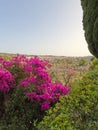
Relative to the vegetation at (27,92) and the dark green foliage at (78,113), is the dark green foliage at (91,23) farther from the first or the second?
the dark green foliage at (78,113)

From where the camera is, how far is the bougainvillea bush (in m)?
6.72

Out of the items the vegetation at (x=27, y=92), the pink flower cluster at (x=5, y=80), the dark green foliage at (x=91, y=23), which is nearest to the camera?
the dark green foliage at (x=91, y=23)

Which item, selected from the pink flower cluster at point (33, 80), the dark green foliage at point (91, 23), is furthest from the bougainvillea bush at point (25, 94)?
the dark green foliage at point (91, 23)

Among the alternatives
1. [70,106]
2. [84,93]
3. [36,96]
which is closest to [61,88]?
[36,96]

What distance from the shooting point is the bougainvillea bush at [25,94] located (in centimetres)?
672

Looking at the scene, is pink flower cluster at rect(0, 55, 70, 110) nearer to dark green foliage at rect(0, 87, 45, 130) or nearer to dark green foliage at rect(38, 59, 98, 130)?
dark green foliage at rect(0, 87, 45, 130)

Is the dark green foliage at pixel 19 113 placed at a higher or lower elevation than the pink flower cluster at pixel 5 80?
lower

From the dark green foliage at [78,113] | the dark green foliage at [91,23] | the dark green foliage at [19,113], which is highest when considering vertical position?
the dark green foliage at [91,23]

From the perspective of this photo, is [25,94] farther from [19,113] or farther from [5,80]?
[5,80]

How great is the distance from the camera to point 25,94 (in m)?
6.81

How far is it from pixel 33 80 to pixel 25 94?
44 cm

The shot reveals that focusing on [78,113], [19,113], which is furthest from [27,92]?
[78,113]

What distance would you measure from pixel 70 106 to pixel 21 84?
2837mm

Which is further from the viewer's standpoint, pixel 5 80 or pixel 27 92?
pixel 5 80
